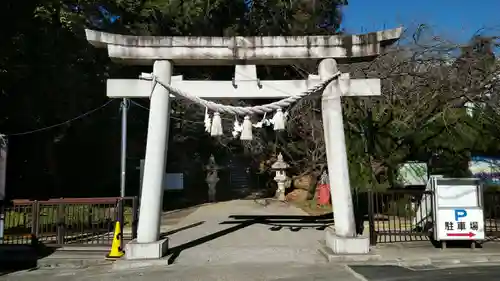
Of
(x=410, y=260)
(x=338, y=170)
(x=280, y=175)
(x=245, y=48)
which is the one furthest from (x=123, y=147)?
(x=410, y=260)

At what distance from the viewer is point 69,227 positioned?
1404cm

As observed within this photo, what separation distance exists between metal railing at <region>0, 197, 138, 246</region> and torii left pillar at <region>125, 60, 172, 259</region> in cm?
148

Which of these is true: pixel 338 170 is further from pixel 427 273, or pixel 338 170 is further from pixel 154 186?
pixel 154 186

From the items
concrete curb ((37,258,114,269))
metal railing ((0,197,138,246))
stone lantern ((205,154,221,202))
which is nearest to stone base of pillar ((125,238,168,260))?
concrete curb ((37,258,114,269))

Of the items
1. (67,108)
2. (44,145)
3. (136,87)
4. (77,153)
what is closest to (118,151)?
(77,153)

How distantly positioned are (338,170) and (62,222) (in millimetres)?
7087

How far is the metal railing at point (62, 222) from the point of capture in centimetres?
1141

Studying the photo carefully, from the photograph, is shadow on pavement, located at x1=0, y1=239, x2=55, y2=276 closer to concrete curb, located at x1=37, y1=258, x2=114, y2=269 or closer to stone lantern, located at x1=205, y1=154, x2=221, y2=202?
concrete curb, located at x1=37, y1=258, x2=114, y2=269

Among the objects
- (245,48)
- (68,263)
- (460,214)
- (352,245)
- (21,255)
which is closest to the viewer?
(352,245)

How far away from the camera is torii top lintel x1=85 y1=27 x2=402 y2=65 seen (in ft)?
34.2

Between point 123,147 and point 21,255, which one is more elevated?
point 123,147

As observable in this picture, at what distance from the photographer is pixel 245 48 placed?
1061 centimetres

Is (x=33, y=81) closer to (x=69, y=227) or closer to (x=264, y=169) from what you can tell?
(x=69, y=227)

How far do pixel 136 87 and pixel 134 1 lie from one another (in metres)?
11.8
